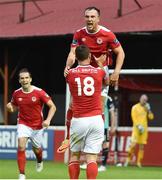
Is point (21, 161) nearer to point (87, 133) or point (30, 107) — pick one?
point (30, 107)

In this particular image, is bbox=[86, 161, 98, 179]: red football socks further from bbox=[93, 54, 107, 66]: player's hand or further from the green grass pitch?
the green grass pitch

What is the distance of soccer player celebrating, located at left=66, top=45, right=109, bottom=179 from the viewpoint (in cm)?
1093

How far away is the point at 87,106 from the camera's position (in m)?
11.0

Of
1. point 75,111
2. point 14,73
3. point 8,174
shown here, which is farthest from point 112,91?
point 75,111

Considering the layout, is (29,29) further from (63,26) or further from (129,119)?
(129,119)

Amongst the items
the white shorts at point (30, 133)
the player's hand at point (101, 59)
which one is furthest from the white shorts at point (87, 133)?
the white shorts at point (30, 133)

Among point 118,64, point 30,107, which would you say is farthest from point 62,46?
point 118,64

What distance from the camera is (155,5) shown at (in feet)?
78.0

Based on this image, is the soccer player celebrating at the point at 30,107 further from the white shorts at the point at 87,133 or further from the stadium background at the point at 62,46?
the stadium background at the point at 62,46

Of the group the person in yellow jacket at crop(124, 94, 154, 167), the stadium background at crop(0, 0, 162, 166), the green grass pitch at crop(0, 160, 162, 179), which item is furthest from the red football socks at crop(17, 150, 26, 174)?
the stadium background at crop(0, 0, 162, 166)

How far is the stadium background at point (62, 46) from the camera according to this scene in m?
22.0

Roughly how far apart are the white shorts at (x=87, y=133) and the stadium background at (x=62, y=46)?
9.53 meters

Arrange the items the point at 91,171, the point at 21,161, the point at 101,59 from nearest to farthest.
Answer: the point at 91,171
the point at 101,59
the point at 21,161

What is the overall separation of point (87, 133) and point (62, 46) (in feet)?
50.3
